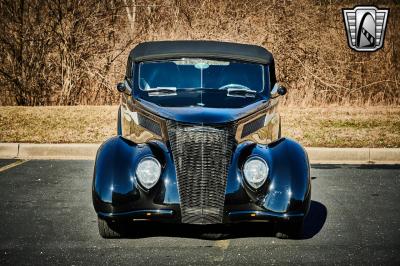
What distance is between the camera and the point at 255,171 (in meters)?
5.56

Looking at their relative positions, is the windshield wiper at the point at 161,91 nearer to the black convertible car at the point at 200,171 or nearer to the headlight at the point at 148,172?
the black convertible car at the point at 200,171

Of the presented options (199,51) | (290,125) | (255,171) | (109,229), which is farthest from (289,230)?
(290,125)

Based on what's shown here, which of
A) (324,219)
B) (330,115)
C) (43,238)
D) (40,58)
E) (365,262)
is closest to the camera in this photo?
(365,262)

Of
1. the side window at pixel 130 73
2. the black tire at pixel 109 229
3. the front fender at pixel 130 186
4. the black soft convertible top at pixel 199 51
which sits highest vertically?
the black soft convertible top at pixel 199 51

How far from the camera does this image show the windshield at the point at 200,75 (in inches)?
271

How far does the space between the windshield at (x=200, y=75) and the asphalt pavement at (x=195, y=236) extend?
4.73 ft

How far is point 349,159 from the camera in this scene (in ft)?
33.7

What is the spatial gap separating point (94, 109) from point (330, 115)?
4956mm

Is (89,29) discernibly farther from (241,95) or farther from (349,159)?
(241,95)

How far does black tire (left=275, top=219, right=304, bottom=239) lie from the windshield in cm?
162

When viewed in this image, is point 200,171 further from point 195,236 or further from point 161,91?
point 161,91

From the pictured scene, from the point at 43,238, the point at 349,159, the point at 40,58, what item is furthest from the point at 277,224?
the point at 40,58

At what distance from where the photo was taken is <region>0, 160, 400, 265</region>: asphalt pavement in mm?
5301

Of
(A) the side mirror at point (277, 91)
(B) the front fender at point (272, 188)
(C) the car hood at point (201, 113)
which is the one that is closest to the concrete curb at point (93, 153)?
(A) the side mirror at point (277, 91)
